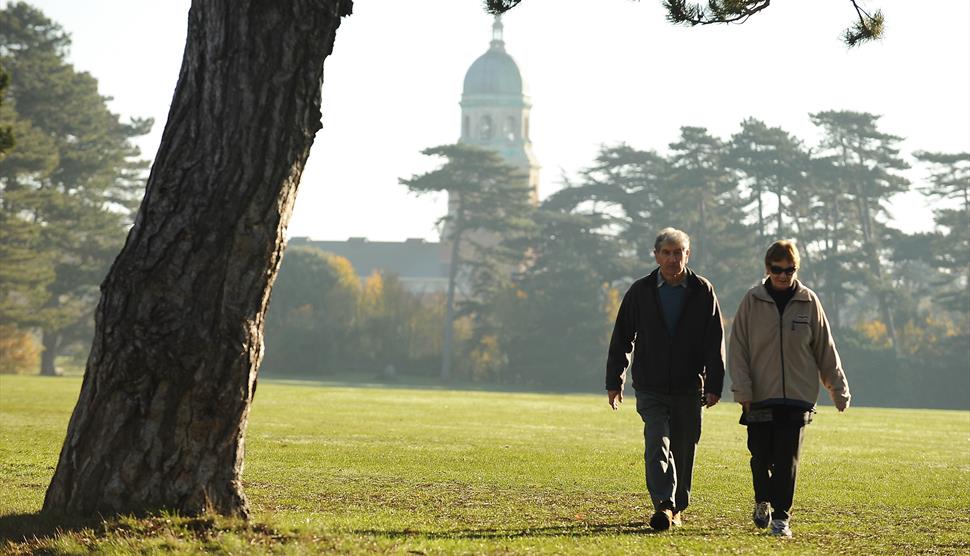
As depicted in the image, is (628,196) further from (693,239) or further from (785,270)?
(785,270)

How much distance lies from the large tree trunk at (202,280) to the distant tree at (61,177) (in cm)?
5193

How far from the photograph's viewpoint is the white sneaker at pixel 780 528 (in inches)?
363

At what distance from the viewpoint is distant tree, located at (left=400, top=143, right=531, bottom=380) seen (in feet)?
243

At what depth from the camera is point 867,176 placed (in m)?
73.3

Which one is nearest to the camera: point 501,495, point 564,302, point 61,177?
point 501,495

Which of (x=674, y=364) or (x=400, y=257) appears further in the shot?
(x=400, y=257)

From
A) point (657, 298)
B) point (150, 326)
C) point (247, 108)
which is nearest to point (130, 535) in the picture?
point (150, 326)

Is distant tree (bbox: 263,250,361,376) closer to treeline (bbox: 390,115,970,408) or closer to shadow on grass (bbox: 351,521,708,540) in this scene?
treeline (bbox: 390,115,970,408)

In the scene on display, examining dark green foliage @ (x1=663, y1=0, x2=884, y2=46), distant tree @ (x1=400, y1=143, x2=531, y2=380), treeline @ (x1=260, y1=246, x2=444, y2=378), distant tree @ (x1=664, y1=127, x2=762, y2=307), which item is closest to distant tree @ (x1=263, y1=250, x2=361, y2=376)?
treeline @ (x1=260, y1=246, x2=444, y2=378)

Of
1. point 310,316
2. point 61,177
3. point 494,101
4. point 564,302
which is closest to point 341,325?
point 310,316

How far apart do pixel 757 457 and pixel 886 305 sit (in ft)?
213

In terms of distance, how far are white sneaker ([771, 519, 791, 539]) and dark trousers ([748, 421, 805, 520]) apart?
0.03 metres

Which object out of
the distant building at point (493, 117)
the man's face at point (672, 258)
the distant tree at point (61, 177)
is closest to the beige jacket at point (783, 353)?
the man's face at point (672, 258)

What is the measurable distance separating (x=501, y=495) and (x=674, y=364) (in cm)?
265
